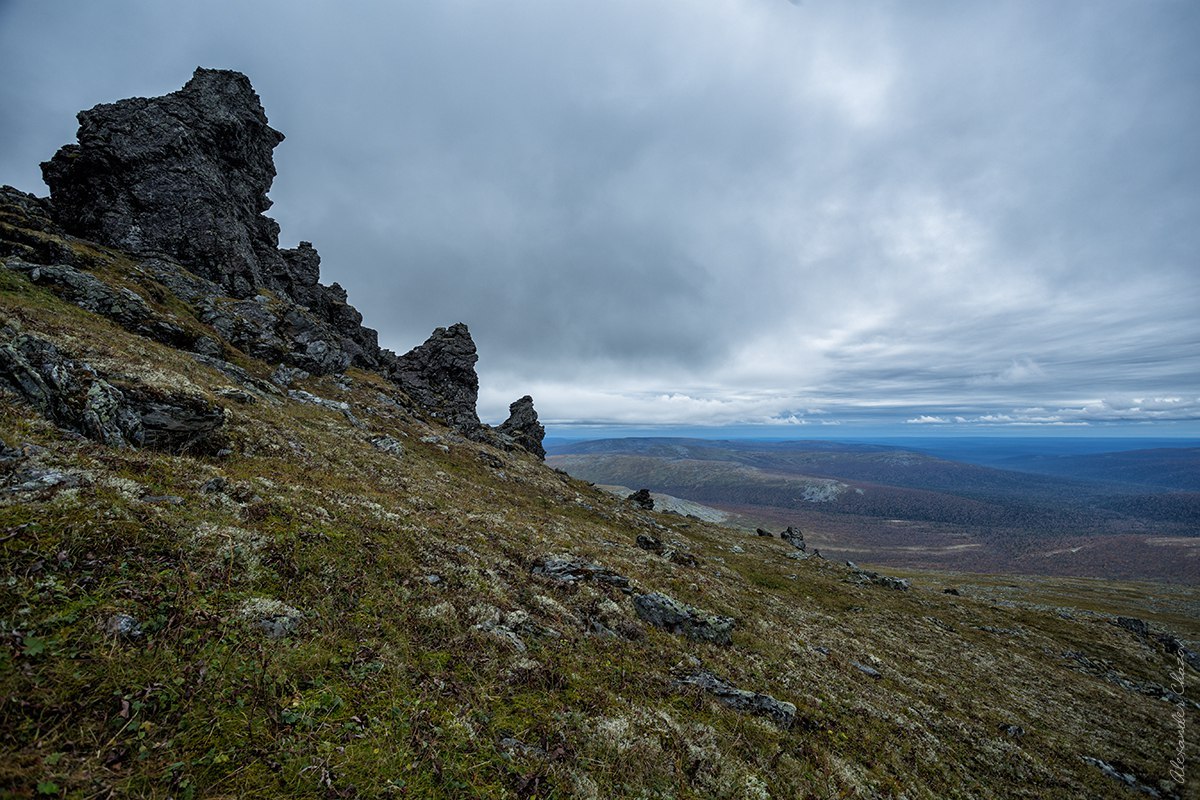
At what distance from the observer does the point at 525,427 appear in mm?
121938

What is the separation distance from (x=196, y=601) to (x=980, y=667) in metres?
52.9

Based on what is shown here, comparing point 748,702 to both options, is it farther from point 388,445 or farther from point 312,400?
point 312,400

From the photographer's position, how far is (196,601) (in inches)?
347

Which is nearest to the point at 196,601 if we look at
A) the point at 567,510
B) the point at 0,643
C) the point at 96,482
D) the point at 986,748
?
the point at 0,643

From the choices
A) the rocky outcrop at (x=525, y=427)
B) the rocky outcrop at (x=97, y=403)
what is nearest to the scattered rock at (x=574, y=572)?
the rocky outcrop at (x=97, y=403)

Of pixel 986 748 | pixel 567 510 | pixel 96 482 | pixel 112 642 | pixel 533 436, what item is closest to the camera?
pixel 112 642

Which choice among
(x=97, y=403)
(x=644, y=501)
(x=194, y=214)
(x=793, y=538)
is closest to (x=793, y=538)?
(x=793, y=538)

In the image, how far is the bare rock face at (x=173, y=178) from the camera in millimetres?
61312

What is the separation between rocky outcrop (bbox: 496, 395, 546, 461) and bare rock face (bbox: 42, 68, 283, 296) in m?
62.8

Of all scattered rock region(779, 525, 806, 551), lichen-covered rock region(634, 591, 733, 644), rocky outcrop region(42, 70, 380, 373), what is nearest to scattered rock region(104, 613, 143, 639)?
lichen-covered rock region(634, 591, 733, 644)

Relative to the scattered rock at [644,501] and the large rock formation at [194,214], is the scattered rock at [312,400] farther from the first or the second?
the scattered rock at [644,501]

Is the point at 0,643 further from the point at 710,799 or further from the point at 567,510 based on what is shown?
the point at 567,510

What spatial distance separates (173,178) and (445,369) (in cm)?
5816

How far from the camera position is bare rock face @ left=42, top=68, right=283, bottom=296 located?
201ft
